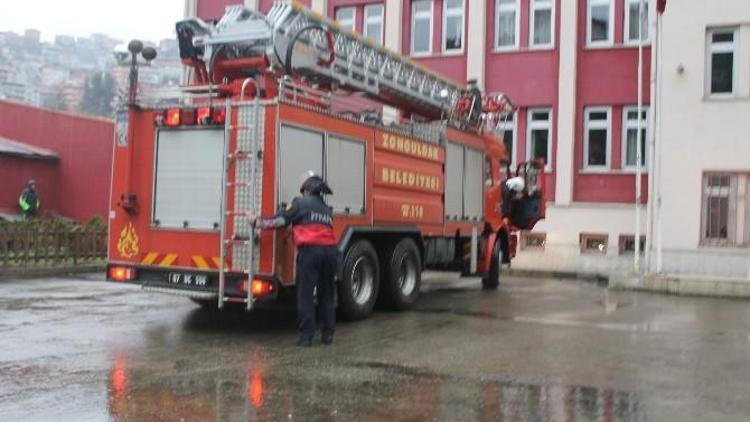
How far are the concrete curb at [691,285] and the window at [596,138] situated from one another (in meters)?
4.99

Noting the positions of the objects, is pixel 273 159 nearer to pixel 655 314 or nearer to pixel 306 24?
pixel 306 24

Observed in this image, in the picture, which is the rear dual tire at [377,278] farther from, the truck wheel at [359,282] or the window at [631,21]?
the window at [631,21]

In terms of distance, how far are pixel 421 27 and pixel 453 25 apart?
956 millimetres

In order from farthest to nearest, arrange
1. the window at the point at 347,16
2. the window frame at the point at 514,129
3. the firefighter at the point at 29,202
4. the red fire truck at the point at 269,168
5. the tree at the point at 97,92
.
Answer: the tree at the point at 97,92, the window at the point at 347,16, the firefighter at the point at 29,202, the window frame at the point at 514,129, the red fire truck at the point at 269,168

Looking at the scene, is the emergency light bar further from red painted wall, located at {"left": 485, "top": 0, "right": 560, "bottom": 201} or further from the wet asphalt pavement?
red painted wall, located at {"left": 485, "top": 0, "right": 560, "bottom": 201}

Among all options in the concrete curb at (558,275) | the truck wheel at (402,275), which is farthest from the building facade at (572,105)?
the truck wheel at (402,275)

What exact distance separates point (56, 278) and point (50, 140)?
41.2 feet

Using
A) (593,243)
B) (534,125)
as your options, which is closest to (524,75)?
(534,125)

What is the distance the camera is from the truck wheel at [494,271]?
14992 millimetres

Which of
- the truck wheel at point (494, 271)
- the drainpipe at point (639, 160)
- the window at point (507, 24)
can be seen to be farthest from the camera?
the window at point (507, 24)

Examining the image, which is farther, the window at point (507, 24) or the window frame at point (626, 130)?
the window at point (507, 24)

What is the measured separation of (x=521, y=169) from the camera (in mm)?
16250

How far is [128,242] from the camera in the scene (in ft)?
31.8

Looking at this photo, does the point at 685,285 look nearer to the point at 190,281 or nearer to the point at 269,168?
the point at 269,168
